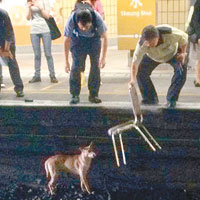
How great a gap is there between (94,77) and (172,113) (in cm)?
133

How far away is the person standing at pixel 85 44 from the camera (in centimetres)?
762

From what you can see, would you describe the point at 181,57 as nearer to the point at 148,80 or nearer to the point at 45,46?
the point at 148,80

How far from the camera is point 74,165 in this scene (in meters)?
7.72

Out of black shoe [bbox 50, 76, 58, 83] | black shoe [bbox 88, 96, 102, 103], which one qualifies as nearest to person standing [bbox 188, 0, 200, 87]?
black shoe [bbox 88, 96, 102, 103]

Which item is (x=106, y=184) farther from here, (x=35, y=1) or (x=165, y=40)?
(x=35, y=1)

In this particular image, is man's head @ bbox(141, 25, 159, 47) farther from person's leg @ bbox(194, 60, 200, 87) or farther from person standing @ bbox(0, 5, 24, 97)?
person standing @ bbox(0, 5, 24, 97)

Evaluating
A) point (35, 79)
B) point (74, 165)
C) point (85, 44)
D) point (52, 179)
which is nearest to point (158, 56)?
point (85, 44)

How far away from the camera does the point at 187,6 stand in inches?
458

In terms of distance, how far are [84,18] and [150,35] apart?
0.97m

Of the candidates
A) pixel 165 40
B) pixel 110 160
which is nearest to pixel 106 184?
pixel 110 160

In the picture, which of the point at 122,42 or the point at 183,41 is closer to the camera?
the point at 183,41

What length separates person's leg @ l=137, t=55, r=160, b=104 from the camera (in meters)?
7.74

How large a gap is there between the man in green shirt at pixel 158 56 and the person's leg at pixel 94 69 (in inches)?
25.1

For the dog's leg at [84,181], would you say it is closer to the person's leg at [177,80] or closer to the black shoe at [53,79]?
the person's leg at [177,80]
